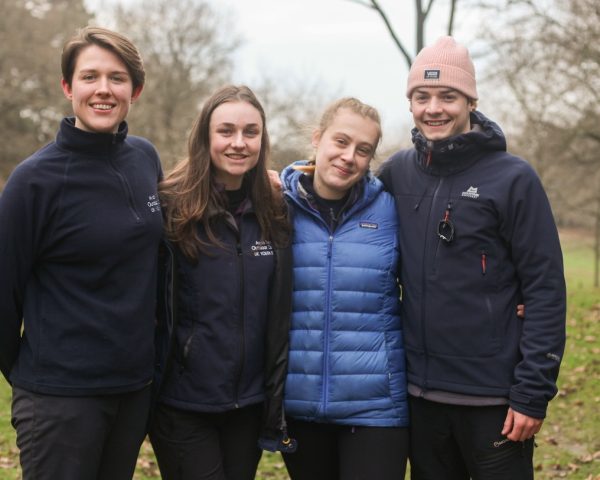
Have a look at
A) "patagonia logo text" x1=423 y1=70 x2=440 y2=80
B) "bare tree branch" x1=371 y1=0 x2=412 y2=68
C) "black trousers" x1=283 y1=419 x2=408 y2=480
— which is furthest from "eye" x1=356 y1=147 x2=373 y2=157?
"bare tree branch" x1=371 y1=0 x2=412 y2=68

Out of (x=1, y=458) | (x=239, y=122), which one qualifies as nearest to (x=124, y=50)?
(x=239, y=122)

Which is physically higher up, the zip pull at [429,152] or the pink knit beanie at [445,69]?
the pink knit beanie at [445,69]

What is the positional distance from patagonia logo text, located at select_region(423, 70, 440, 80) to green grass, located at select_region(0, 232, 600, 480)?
409 cm

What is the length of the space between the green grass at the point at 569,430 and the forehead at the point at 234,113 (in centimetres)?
385

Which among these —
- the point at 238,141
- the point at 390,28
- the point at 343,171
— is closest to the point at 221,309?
the point at 238,141

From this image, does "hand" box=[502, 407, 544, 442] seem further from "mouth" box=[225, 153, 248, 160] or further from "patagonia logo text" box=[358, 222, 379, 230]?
"mouth" box=[225, 153, 248, 160]

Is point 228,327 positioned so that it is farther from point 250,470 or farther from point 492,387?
point 492,387

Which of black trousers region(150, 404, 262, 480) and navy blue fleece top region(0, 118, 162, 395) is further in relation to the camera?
black trousers region(150, 404, 262, 480)

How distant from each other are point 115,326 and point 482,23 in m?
13.6

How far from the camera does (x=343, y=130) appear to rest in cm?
366

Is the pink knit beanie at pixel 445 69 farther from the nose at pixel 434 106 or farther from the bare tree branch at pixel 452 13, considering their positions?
the bare tree branch at pixel 452 13

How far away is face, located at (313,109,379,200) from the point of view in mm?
3652

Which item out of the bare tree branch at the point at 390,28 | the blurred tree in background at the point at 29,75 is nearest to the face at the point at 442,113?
the bare tree branch at the point at 390,28

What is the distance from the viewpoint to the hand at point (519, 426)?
3283 millimetres
